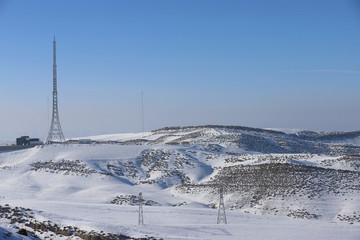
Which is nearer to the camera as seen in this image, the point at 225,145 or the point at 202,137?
the point at 225,145

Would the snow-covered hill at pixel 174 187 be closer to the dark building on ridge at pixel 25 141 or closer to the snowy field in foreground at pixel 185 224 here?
the snowy field in foreground at pixel 185 224

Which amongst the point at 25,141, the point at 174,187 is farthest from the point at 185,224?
the point at 25,141

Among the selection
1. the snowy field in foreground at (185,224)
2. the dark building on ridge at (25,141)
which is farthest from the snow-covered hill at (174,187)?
the dark building on ridge at (25,141)

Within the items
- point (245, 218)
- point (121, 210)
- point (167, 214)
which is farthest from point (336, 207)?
point (121, 210)

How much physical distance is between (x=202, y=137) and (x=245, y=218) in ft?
145

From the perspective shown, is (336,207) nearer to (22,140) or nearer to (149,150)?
(149,150)

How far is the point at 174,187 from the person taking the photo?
4672 centimetres

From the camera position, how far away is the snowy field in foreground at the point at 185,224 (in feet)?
79.8

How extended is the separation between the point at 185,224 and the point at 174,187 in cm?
1913

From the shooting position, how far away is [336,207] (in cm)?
3572

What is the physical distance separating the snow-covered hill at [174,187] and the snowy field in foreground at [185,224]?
0.24 ft

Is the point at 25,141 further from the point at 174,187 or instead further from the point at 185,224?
the point at 185,224

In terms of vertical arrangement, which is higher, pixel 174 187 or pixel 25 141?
pixel 25 141

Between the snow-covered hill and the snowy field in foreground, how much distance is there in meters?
0.07
